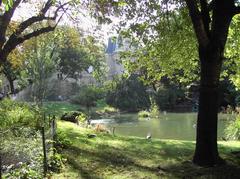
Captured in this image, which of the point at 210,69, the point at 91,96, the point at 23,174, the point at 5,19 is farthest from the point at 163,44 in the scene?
the point at 91,96

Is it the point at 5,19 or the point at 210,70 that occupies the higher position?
the point at 5,19

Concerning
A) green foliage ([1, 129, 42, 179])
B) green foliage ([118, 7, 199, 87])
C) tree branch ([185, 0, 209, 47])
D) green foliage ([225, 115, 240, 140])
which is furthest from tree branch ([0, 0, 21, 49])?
green foliage ([225, 115, 240, 140])

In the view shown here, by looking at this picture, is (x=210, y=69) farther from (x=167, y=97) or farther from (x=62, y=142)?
(x=167, y=97)

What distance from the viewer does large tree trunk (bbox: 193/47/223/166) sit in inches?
344

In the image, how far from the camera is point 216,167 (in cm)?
863

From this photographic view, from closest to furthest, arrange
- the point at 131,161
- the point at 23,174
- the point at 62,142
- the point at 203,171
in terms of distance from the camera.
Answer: the point at 23,174, the point at 203,171, the point at 131,161, the point at 62,142

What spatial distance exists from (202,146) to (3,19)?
10.2 m

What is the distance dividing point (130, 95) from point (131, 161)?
4095 centimetres

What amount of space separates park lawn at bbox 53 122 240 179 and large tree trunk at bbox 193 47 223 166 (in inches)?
14.2

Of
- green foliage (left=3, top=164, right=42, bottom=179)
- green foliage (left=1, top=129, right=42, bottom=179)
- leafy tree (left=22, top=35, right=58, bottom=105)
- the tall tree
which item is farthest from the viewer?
leafy tree (left=22, top=35, right=58, bottom=105)

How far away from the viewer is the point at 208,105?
8.77 m

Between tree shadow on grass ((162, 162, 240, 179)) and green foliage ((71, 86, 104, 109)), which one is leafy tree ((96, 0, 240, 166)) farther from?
green foliage ((71, 86, 104, 109))

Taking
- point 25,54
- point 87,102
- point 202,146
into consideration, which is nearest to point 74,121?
point 202,146

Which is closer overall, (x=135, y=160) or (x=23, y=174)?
(x=23, y=174)
